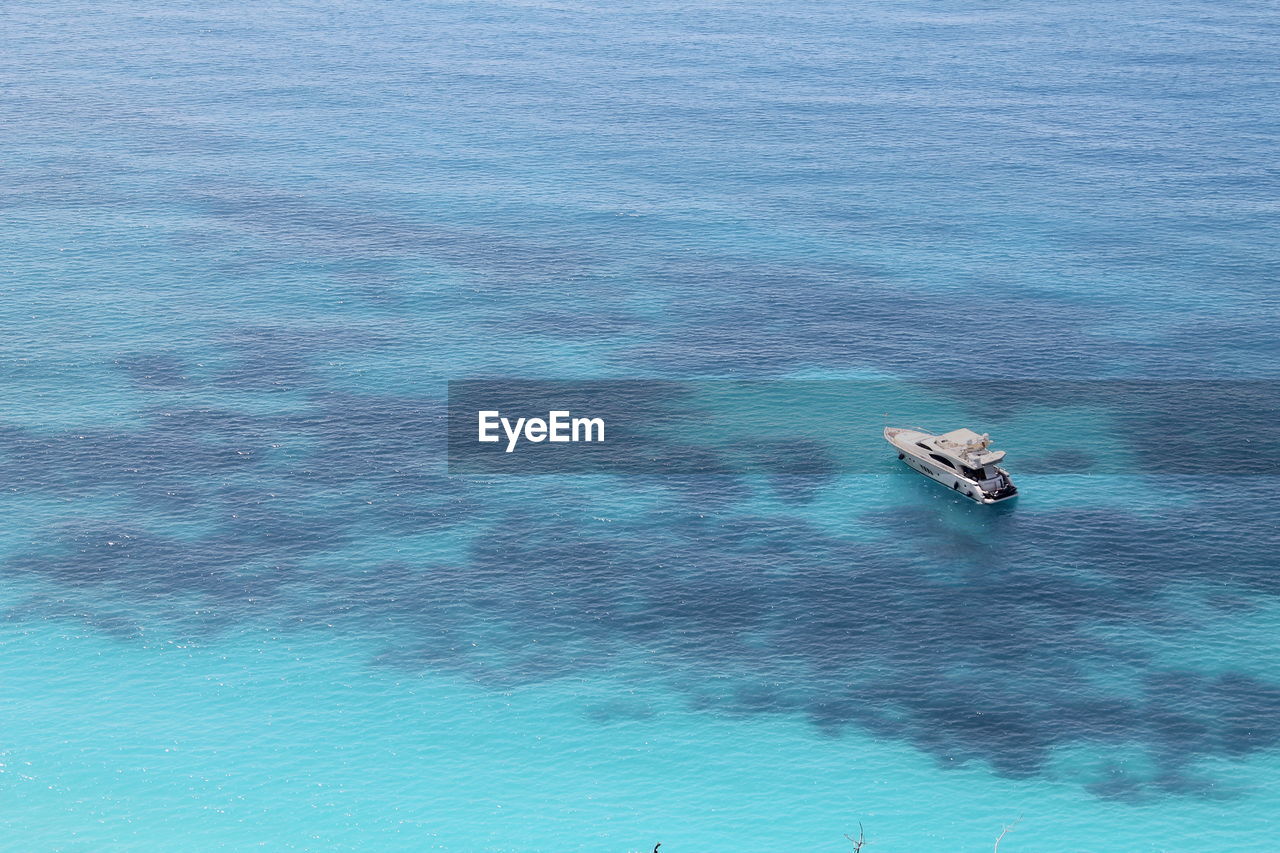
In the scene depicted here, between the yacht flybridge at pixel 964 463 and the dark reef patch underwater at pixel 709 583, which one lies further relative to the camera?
the yacht flybridge at pixel 964 463

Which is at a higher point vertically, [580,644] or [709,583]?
[709,583]

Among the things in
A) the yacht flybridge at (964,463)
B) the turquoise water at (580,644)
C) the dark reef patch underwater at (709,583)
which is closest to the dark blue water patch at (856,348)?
the turquoise water at (580,644)

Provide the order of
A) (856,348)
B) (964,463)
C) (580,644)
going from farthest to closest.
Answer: (856,348), (964,463), (580,644)

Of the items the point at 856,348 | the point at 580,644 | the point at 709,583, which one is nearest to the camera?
the point at 580,644

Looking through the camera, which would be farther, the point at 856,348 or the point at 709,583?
the point at 856,348

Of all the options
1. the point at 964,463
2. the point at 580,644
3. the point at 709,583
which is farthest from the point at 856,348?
the point at 580,644

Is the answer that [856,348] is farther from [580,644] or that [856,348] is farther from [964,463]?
[580,644]

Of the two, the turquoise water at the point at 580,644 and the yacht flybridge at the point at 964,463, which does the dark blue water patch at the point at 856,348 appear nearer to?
the turquoise water at the point at 580,644

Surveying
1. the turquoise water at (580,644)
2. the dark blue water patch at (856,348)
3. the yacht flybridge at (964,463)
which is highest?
the dark blue water patch at (856,348)

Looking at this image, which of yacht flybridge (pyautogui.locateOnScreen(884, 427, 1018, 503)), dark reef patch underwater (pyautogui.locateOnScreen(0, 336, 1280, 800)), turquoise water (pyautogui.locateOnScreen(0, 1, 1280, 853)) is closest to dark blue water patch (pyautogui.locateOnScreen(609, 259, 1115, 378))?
turquoise water (pyautogui.locateOnScreen(0, 1, 1280, 853))
